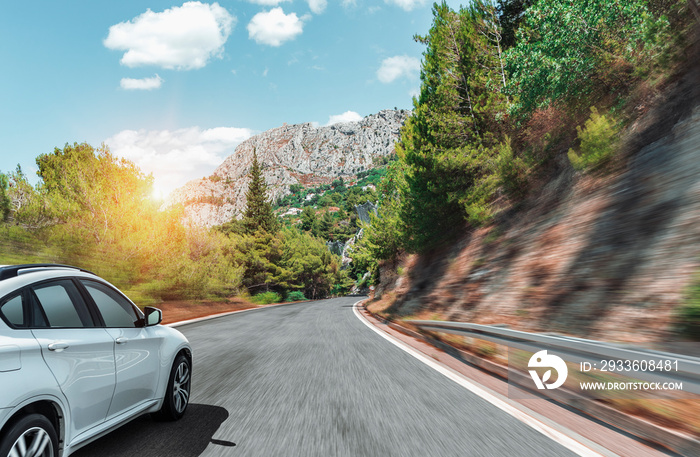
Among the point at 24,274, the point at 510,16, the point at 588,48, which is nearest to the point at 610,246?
the point at 588,48

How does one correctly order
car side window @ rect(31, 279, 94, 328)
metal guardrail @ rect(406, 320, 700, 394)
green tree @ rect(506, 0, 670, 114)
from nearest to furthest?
car side window @ rect(31, 279, 94, 328) → metal guardrail @ rect(406, 320, 700, 394) → green tree @ rect(506, 0, 670, 114)

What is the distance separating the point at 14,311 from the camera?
8.39 feet

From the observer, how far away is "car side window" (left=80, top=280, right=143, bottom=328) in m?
3.55

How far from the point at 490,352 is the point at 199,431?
5.20 meters

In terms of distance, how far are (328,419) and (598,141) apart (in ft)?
38.9

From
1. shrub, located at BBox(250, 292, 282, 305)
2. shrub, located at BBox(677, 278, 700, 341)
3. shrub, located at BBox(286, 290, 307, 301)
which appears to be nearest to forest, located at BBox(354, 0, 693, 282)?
shrub, located at BBox(677, 278, 700, 341)

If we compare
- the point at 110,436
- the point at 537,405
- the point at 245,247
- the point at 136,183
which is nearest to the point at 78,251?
the point at 136,183

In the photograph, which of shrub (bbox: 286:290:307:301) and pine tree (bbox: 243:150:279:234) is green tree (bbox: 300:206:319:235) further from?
pine tree (bbox: 243:150:279:234)

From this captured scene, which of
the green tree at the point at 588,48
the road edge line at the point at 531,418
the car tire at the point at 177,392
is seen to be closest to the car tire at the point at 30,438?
the car tire at the point at 177,392

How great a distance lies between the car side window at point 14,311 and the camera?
2492 mm

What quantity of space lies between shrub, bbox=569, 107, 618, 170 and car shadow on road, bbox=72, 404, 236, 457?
479 inches

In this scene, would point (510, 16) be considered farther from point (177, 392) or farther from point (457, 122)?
point (177, 392)

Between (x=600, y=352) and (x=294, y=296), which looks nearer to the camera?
(x=600, y=352)

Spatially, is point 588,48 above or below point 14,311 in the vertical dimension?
above
